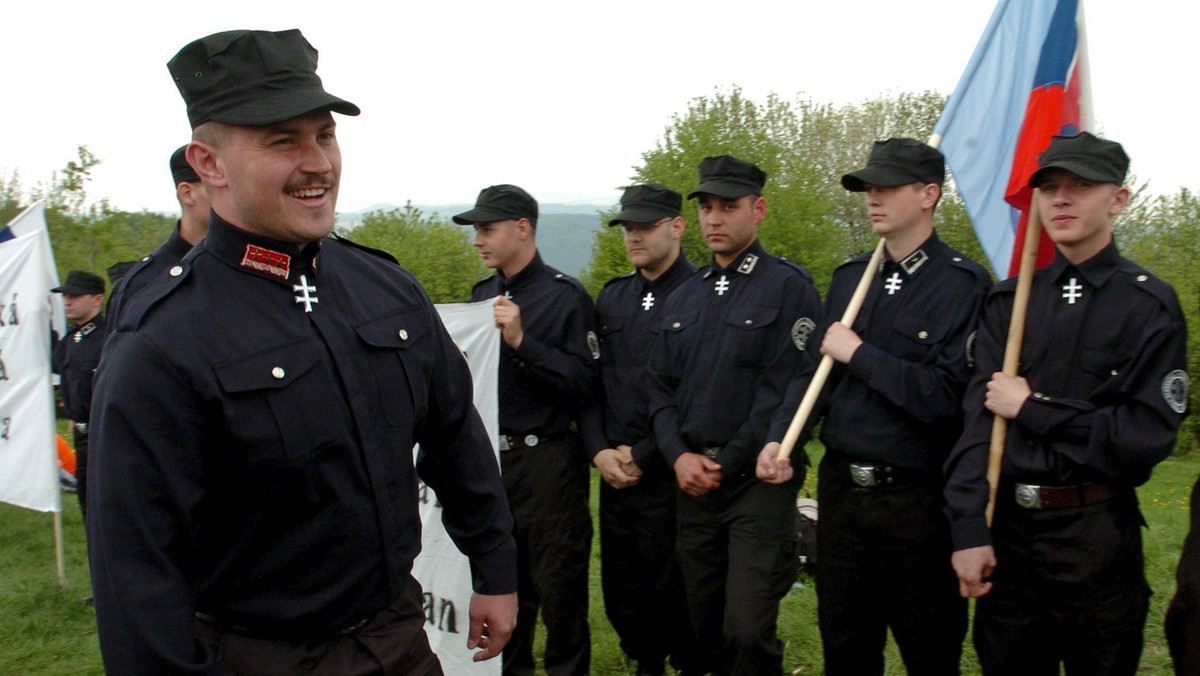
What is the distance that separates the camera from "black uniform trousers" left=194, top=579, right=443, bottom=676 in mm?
2311

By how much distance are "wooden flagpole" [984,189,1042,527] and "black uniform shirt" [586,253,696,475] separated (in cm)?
194

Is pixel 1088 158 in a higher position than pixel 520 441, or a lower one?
higher

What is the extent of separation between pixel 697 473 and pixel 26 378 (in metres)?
5.61

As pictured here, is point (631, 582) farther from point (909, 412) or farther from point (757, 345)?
point (909, 412)

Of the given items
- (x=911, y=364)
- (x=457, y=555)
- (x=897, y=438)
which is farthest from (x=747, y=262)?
(x=457, y=555)

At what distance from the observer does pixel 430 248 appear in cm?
1588

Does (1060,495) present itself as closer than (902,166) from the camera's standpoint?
Yes

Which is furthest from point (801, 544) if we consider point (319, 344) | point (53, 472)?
point (53, 472)

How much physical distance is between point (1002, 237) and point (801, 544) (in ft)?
8.78

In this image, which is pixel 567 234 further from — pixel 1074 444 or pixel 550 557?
pixel 1074 444

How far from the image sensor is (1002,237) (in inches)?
171

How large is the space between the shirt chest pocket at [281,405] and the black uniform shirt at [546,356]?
9.51 feet

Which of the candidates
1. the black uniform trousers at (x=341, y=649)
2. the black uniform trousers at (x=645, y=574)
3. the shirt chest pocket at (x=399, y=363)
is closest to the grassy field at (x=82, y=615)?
the black uniform trousers at (x=645, y=574)

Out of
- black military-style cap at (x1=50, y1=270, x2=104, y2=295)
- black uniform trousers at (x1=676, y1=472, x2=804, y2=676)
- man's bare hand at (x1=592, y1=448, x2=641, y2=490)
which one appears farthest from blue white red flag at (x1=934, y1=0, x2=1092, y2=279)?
black military-style cap at (x1=50, y1=270, x2=104, y2=295)
